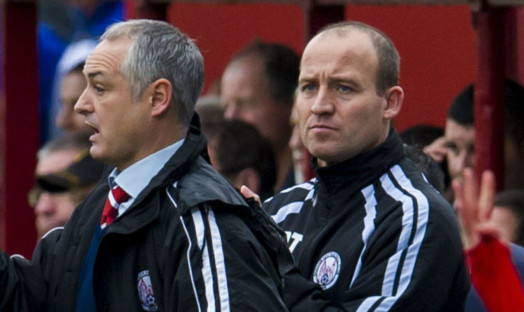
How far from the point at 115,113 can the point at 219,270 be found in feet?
1.80

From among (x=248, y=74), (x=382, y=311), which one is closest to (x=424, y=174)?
Result: (x=382, y=311)

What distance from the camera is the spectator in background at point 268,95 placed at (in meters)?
6.48

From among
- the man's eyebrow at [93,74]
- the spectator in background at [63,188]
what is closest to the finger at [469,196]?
the man's eyebrow at [93,74]

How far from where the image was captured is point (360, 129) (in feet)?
13.8

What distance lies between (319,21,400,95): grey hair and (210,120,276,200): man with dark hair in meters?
1.44

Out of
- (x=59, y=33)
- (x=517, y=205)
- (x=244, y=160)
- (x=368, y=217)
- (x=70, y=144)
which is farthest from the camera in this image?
(x=59, y=33)

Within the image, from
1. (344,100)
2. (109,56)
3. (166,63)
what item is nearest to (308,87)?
(344,100)

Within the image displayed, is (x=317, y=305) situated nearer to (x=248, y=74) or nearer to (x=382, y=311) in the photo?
(x=382, y=311)

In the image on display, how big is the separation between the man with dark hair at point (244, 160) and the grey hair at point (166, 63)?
1757mm

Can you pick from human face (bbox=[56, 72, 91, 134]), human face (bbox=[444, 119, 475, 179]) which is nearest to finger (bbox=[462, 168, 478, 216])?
human face (bbox=[444, 119, 475, 179])

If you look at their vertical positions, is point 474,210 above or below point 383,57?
below

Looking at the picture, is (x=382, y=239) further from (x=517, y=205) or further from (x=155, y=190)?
(x=517, y=205)

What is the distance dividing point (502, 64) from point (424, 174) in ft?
3.03

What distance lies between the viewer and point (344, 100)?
13.9 feet
